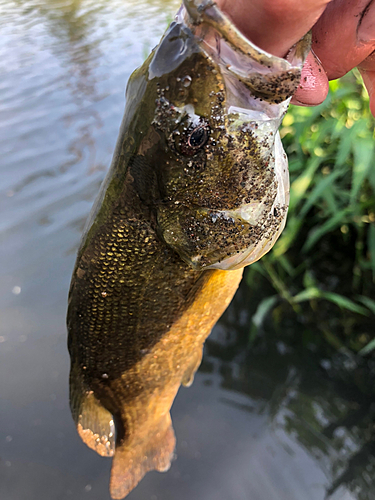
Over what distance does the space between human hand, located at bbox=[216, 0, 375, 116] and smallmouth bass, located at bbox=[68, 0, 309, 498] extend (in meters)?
0.04

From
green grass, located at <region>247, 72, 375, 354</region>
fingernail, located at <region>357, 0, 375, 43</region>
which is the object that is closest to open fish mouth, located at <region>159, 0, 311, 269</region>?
fingernail, located at <region>357, 0, 375, 43</region>

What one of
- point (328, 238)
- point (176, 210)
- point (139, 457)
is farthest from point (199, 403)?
point (176, 210)

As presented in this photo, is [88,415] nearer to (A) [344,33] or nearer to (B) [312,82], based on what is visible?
(B) [312,82]

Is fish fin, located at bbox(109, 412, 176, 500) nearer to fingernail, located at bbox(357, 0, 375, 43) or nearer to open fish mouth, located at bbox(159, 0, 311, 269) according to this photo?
open fish mouth, located at bbox(159, 0, 311, 269)

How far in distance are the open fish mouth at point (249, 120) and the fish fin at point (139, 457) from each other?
137 centimetres

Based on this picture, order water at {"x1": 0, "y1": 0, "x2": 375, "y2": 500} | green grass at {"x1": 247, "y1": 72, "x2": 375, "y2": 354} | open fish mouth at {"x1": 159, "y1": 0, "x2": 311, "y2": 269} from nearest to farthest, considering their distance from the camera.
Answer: open fish mouth at {"x1": 159, "y1": 0, "x2": 311, "y2": 269}, water at {"x1": 0, "y1": 0, "x2": 375, "y2": 500}, green grass at {"x1": 247, "y1": 72, "x2": 375, "y2": 354}

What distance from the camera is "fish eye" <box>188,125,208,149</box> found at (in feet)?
3.45

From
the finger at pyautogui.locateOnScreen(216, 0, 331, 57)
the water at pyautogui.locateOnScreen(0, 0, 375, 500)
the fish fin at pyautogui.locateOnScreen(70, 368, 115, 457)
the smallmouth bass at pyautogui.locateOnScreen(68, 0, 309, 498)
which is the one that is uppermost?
the finger at pyautogui.locateOnScreen(216, 0, 331, 57)

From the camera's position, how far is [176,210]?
4.03 ft

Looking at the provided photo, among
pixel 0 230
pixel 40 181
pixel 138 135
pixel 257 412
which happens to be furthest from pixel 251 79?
pixel 40 181

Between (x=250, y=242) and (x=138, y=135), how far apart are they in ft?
1.61

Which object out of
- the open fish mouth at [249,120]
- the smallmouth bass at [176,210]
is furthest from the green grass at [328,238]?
the open fish mouth at [249,120]

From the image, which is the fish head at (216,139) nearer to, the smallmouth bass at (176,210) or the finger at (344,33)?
the smallmouth bass at (176,210)

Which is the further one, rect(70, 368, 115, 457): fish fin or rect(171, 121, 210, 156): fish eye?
rect(70, 368, 115, 457): fish fin
